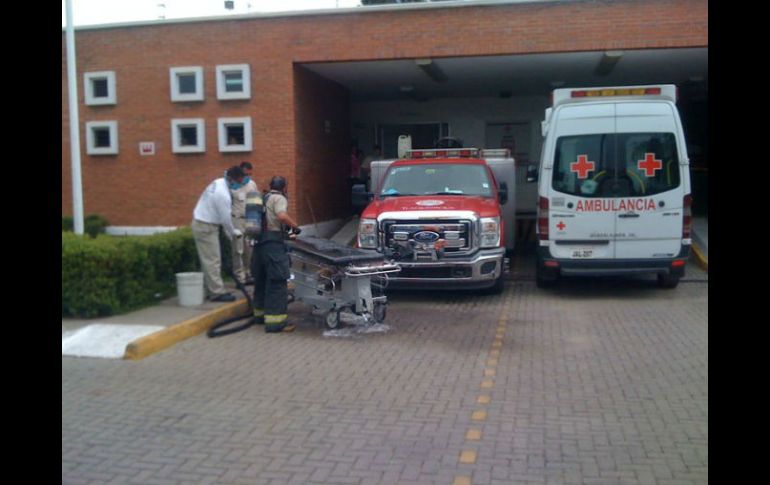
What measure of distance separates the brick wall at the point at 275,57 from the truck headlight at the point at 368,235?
470cm

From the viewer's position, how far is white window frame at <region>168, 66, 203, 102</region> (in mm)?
15641

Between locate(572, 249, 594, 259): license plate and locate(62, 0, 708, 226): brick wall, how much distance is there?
194 inches

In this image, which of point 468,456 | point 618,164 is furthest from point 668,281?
point 468,456

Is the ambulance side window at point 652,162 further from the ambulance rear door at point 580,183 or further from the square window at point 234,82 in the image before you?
the square window at point 234,82

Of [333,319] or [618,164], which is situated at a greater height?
[618,164]

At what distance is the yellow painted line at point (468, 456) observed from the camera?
514 centimetres

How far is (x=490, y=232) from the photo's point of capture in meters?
11.0

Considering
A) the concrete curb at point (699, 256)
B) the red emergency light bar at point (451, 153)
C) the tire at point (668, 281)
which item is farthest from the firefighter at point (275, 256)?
the concrete curb at point (699, 256)

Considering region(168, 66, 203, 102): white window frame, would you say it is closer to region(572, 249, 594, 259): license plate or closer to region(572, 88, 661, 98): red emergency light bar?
region(572, 88, 661, 98): red emergency light bar

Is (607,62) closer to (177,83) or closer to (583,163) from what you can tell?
(583,163)

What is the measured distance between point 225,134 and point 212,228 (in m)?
5.72

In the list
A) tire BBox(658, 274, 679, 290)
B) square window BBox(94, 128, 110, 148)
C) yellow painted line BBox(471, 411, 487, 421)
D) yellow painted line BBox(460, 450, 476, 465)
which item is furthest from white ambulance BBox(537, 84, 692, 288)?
square window BBox(94, 128, 110, 148)

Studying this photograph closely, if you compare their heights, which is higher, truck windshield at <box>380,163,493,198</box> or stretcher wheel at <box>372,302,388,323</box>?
truck windshield at <box>380,163,493,198</box>
